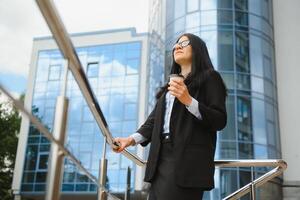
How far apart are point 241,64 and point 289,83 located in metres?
2.12

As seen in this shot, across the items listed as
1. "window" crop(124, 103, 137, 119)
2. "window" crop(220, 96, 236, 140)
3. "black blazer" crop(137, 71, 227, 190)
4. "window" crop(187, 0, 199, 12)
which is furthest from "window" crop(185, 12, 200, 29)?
"black blazer" crop(137, 71, 227, 190)

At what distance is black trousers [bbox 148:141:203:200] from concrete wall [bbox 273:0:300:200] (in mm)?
11384

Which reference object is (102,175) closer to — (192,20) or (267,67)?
(192,20)

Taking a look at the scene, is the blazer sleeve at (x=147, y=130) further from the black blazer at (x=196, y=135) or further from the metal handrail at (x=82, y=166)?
the metal handrail at (x=82, y=166)

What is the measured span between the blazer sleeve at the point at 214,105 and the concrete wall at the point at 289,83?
11341 mm

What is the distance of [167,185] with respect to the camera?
1525 mm

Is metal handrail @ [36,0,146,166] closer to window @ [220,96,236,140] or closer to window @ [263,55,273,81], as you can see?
window @ [220,96,236,140]

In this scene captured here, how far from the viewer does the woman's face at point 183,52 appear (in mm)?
1755

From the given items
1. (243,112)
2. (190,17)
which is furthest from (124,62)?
(243,112)

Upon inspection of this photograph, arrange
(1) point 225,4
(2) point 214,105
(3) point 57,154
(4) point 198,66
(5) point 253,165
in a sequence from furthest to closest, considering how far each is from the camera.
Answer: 1. (1) point 225,4
2. (5) point 253,165
3. (4) point 198,66
4. (2) point 214,105
5. (3) point 57,154

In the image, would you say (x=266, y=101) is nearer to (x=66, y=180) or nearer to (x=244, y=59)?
(x=244, y=59)

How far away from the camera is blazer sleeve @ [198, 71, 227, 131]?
154 cm

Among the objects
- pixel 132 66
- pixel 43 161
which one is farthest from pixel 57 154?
pixel 132 66

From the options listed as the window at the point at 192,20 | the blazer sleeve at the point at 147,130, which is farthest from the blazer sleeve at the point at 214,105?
the window at the point at 192,20
